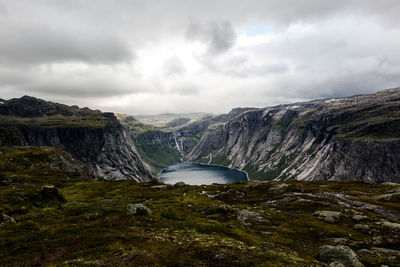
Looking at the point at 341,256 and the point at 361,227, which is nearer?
the point at 341,256

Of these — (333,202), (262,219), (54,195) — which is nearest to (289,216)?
(262,219)

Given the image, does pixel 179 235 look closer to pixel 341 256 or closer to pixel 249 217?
pixel 341 256

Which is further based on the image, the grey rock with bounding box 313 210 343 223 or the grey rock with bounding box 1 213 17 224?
the grey rock with bounding box 313 210 343 223

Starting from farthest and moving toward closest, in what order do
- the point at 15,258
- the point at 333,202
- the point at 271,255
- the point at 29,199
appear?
the point at 333,202, the point at 29,199, the point at 271,255, the point at 15,258

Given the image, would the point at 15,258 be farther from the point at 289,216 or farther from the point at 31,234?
the point at 289,216

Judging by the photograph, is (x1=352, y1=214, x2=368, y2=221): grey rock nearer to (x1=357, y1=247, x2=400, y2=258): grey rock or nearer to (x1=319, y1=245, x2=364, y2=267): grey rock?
(x1=357, y1=247, x2=400, y2=258): grey rock

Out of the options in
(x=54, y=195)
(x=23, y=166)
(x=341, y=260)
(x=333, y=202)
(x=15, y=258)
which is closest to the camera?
(x=15, y=258)

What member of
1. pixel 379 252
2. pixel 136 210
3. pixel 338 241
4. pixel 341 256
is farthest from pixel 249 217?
pixel 136 210

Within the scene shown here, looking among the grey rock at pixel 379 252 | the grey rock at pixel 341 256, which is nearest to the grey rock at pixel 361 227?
the grey rock at pixel 379 252

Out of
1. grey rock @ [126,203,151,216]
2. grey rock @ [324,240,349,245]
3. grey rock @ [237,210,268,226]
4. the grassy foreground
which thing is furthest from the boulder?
grey rock @ [324,240,349,245]
